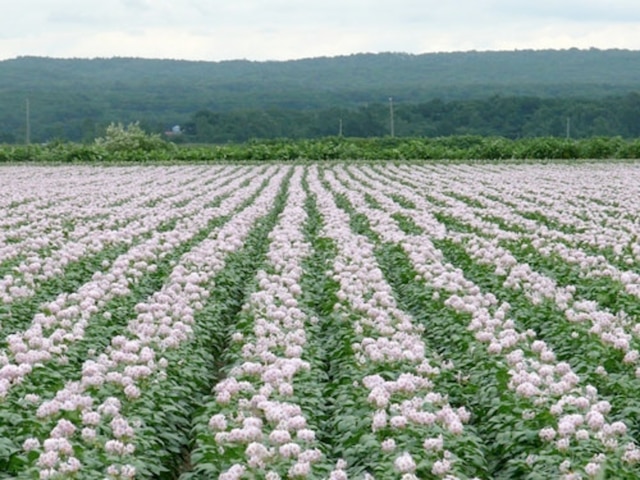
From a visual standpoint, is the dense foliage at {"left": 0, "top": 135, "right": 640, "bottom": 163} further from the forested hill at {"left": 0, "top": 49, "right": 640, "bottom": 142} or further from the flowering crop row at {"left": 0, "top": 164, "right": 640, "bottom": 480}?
the forested hill at {"left": 0, "top": 49, "right": 640, "bottom": 142}

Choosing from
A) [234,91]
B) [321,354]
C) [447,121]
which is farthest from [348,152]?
[234,91]

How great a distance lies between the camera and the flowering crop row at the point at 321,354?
636 centimetres

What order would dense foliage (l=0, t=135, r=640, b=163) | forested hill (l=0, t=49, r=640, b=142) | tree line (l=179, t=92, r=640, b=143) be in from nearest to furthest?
dense foliage (l=0, t=135, r=640, b=163) < tree line (l=179, t=92, r=640, b=143) < forested hill (l=0, t=49, r=640, b=142)

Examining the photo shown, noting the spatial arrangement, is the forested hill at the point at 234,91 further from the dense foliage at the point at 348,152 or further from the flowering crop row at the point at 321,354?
the flowering crop row at the point at 321,354

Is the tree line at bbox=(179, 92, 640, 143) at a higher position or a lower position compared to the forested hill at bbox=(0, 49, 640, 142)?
lower

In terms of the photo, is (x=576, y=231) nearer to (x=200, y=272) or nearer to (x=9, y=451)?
(x=200, y=272)

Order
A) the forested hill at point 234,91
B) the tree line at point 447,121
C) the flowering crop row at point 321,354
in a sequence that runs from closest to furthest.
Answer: the flowering crop row at point 321,354
the tree line at point 447,121
the forested hill at point 234,91

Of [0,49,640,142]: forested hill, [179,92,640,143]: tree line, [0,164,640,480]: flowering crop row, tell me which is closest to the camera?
[0,164,640,480]: flowering crop row

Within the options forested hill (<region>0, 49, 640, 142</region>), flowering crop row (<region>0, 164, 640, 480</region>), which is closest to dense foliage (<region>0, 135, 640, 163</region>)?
flowering crop row (<region>0, 164, 640, 480</region>)

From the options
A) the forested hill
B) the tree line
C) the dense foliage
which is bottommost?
the dense foliage

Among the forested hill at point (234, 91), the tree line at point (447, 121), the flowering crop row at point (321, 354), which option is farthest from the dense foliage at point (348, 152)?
the forested hill at point (234, 91)

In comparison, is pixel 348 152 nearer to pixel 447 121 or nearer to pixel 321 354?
pixel 447 121

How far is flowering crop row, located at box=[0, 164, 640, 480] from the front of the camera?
6363 mm

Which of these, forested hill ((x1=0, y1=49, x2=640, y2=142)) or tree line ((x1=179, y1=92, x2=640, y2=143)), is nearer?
tree line ((x1=179, y1=92, x2=640, y2=143))
